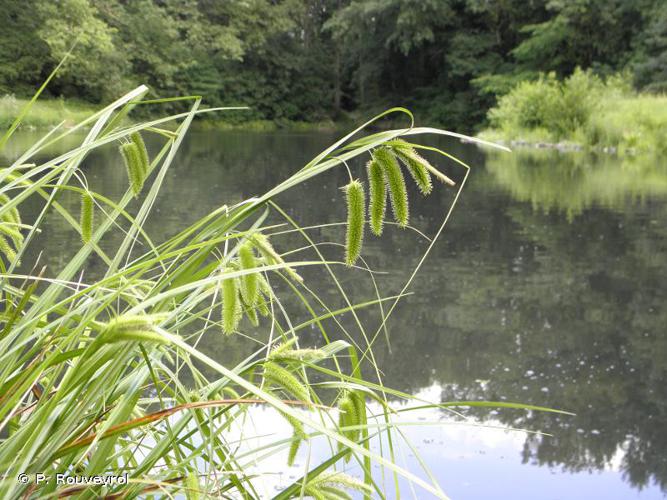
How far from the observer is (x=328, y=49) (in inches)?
1017

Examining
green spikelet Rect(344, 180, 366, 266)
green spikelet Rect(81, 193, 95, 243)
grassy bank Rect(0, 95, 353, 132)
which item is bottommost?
grassy bank Rect(0, 95, 353, 132)

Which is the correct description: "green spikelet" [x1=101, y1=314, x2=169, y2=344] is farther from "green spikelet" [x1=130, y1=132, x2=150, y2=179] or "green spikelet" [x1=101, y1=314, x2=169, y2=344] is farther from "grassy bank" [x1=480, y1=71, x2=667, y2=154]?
"grassy bank" [x1=480, y1=71, x2=667, y2=154]

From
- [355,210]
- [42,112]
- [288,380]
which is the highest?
[355,210]

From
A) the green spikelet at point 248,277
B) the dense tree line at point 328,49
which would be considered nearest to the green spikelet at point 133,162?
the green spikelet at point 248,277

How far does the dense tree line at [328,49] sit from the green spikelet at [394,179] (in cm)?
1586

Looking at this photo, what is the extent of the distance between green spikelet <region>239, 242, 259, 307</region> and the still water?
0.61 feet

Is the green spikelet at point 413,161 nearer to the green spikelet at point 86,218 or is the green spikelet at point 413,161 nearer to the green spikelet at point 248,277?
the green spikelet at point 248,277

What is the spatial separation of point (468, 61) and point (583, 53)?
9.81ft

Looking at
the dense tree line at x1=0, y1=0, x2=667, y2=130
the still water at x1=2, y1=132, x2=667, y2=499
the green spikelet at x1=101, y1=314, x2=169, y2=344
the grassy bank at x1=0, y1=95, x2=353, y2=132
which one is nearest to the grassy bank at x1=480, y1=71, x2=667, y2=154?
the dense tree line at x1=0, y1=0, x2=667, y2=130

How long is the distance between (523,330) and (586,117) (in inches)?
447

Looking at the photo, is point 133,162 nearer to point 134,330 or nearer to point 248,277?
point 248,277

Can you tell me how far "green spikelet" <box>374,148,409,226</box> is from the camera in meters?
0.70

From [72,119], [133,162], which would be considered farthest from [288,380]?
[72,119]

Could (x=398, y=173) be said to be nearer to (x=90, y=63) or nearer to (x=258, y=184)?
(x=258, y=184)
